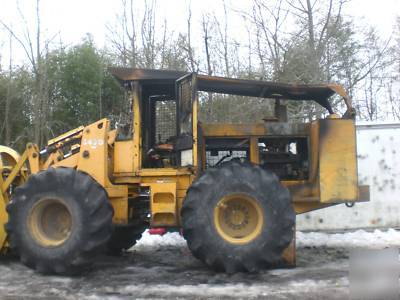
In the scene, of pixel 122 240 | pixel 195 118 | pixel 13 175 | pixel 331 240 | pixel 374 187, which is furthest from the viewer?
pixel 374 187

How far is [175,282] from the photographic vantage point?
7047 mm

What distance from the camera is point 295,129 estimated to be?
8047 millimetres

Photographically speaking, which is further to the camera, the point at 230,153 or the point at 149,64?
the point at 149,64

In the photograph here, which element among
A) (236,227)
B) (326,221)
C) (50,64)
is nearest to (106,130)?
(236,227)

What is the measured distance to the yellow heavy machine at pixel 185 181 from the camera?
7.23 m

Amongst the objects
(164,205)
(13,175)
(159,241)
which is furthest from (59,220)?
(159,241)

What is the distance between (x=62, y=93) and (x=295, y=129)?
49.7ft

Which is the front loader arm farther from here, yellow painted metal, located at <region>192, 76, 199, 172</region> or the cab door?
yellow painted metal, located at <region>192, 76, 199, 172</region>

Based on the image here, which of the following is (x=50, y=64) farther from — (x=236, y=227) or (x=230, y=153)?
(x=236, y=227)

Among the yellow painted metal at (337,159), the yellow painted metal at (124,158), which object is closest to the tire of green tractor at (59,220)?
the yellow painted metal at (124,158)

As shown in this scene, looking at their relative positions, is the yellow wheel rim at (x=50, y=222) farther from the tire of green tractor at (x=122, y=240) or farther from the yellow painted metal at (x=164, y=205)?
the tire of green tractor at (x=122, y=240)

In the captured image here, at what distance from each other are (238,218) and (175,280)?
1.20m

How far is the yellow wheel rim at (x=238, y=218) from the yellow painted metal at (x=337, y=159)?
3.35ft

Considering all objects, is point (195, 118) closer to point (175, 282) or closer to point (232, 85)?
point (232, 85)
